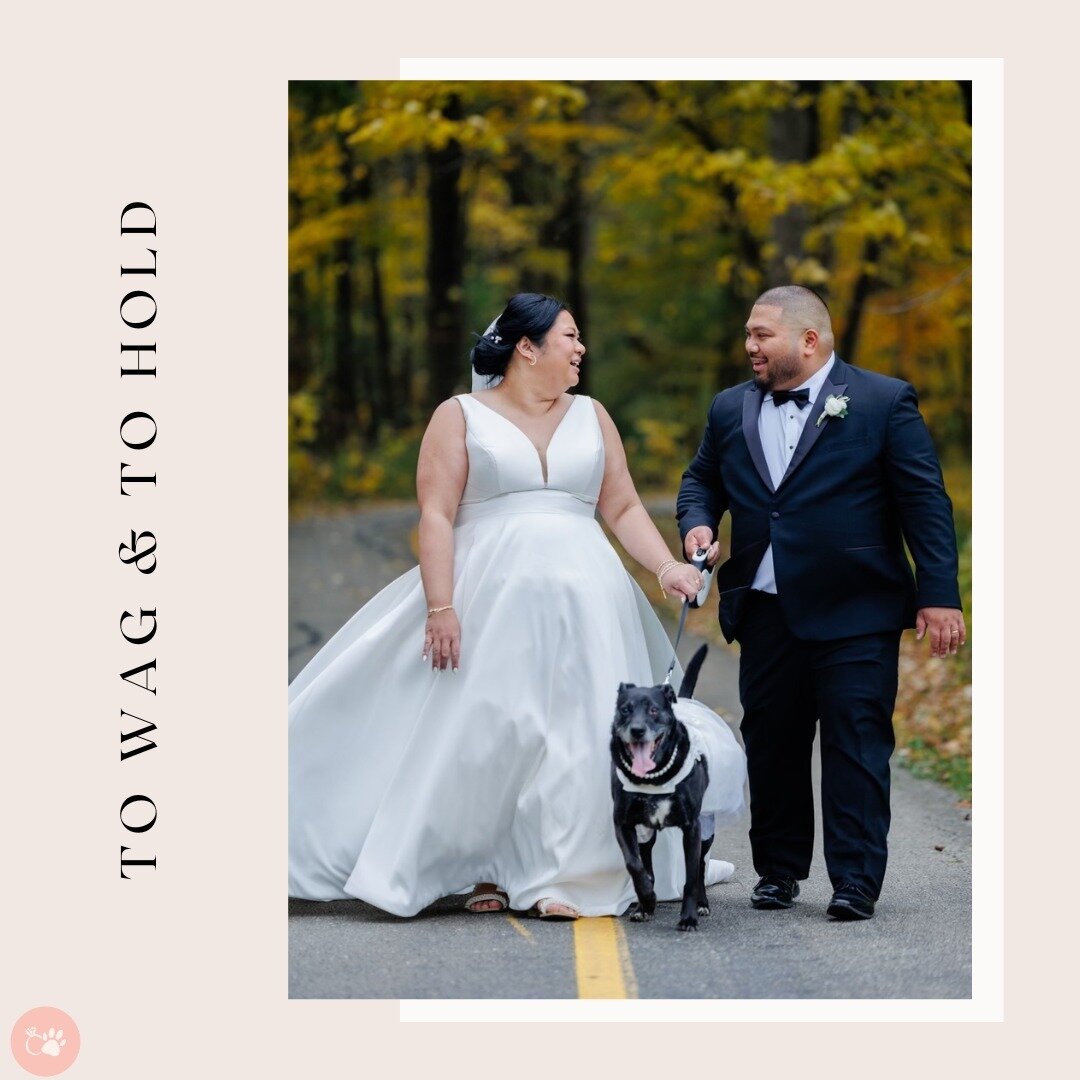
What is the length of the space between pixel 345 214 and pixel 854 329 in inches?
247

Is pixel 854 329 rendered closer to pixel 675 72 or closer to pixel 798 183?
pixel 798 183

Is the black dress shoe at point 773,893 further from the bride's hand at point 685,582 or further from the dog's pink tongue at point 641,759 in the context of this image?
the bride's hand at point 685,582

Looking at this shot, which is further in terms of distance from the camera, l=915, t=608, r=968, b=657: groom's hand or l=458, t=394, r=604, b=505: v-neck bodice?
l=458, t=394, r=604, b=505: v-neck bodice

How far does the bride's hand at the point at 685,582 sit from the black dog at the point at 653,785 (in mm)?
262

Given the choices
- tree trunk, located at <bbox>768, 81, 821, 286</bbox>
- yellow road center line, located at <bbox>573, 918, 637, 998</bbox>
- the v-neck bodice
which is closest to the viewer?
yellow road center line, located at <bbox>573, 918, 637, 998</bbox>

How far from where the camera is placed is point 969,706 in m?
10.8

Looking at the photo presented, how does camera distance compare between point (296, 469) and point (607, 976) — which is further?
point (296, 469)

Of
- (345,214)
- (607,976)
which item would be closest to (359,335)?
(345,214)

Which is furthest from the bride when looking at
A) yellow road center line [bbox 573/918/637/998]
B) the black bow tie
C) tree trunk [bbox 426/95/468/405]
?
tree trunk [bbox 426/95/468/405]

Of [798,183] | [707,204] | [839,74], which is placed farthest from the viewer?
[707,204]

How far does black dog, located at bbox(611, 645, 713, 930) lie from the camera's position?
5.46 m

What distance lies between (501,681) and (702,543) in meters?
0.92

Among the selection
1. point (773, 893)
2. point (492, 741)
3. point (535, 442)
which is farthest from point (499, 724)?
point (773, 893)

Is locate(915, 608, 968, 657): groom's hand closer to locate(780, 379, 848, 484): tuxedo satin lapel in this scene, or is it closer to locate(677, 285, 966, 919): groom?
locate(677, 285, 966, 919): groom
